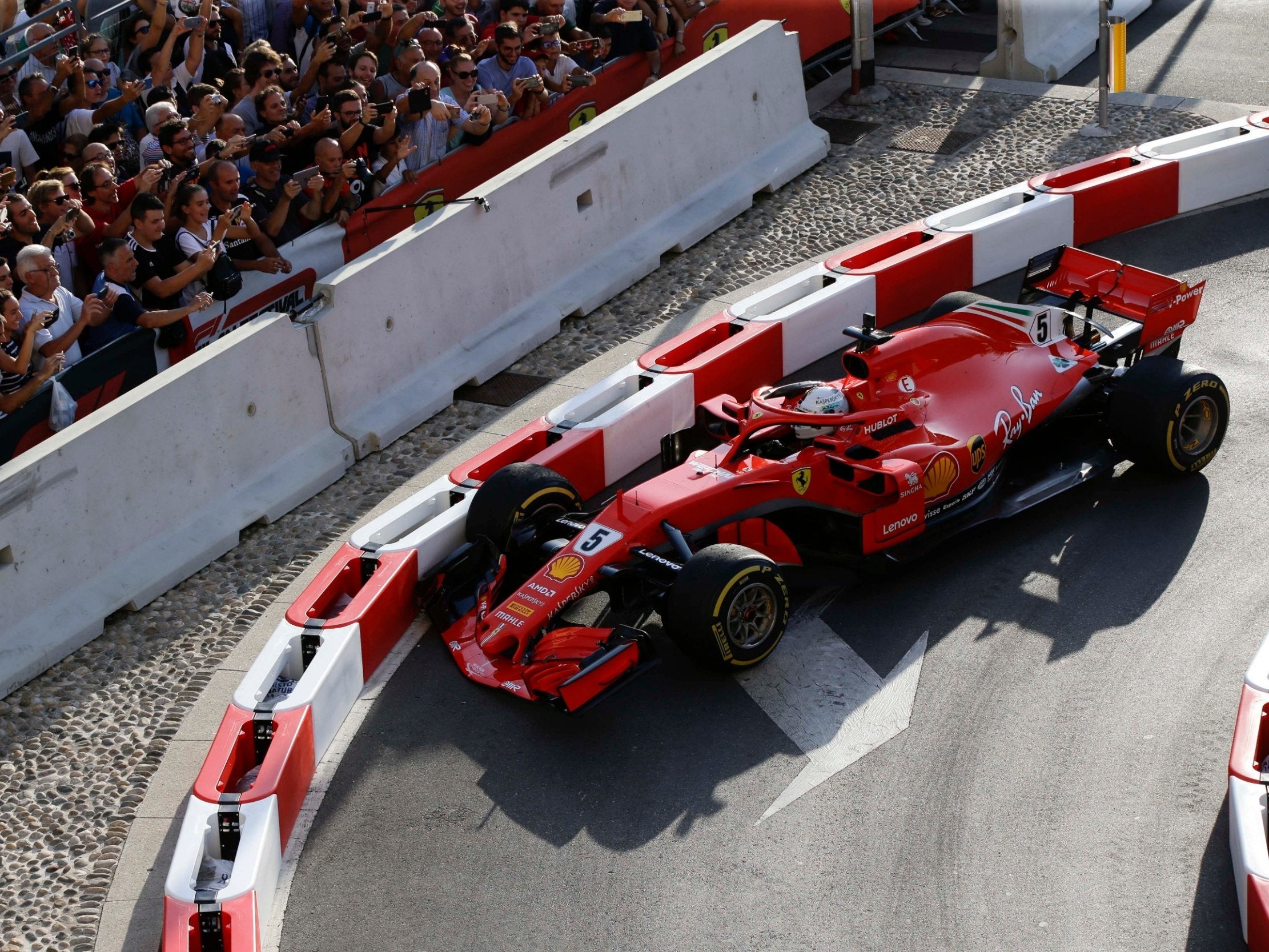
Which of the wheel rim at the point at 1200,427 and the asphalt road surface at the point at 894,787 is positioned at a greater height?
the wheel rim at the point at 1200,427

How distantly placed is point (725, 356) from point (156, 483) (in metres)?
3.43

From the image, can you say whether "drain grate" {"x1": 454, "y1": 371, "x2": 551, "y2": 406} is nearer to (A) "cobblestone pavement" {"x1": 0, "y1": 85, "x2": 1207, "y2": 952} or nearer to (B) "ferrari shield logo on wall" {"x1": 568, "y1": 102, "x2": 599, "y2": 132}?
(A) "cobblestone pavement" {"x1": 0, "y1": 85, "x2": 1207, "y2": 952}

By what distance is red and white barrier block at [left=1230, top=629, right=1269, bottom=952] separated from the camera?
5.41m

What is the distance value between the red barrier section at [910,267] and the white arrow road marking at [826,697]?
3.44 m

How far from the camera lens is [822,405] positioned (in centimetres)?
805

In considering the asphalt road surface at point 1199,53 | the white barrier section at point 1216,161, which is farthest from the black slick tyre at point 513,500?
the asphalt road surface at point 1199,53

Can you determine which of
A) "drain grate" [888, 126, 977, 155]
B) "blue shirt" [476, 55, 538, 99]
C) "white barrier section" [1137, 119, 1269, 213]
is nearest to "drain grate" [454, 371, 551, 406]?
"blue shirt" [476, 55, 538, 99]

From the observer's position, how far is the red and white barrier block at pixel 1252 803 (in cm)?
541

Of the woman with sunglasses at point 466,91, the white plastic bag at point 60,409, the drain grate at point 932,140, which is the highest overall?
the woman with sunglasses at point 466,91

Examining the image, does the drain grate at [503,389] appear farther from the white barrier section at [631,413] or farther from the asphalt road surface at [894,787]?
the asphalt road surface at [894,787]

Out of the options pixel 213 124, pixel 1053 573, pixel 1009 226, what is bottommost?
pixel 1053 573

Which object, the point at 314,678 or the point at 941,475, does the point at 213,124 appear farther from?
the point at 941,475

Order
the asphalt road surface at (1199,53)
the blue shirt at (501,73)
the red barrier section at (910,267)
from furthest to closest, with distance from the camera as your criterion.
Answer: the asphalt road surface at (1199,53) → the blue shirt at (501,73) → the red barrier section at (910,267)

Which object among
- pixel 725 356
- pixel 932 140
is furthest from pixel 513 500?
pixel 932 140
